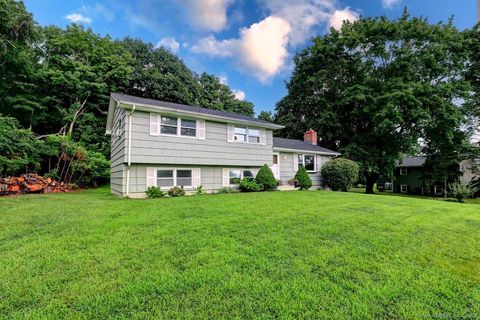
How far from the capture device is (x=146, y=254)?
3.88 metres

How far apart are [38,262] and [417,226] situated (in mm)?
7943

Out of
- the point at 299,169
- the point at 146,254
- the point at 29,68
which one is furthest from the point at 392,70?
the point at 29,68

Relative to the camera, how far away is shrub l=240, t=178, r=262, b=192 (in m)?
13.9

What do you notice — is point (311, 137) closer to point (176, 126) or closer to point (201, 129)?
point (201, 129)

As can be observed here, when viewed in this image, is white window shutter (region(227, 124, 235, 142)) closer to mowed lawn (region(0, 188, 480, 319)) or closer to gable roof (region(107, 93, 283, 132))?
gable roof (region(107, 93, 283, 132))

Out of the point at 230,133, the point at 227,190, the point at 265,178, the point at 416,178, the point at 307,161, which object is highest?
the point at 230,133

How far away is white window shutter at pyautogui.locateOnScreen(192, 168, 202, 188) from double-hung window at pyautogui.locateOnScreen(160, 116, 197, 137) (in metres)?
2.00

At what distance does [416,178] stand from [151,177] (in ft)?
101

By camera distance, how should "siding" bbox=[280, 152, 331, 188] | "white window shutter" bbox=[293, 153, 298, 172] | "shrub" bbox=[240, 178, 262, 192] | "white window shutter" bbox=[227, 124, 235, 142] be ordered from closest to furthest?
"shrub" bbox=[240, 178, 262, 192] < "white window shutter" bbox=[227, 124, 235, 142] < "siding" bbox=[280, 152, 331, 188] < "white window shutter" bbox=[293, 153, 298, 172]

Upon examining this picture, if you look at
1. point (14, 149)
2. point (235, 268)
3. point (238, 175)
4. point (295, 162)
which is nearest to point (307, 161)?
point (295, 162)

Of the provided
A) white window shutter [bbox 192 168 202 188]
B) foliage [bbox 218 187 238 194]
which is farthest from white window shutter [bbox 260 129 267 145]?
white window shutter [bbox 192 168 202 188]

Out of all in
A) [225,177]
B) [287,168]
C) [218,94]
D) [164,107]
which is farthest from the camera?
[218,94]

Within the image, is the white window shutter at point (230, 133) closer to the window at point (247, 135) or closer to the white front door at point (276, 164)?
the window at point (247, 135)

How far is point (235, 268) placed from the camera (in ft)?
11.2
